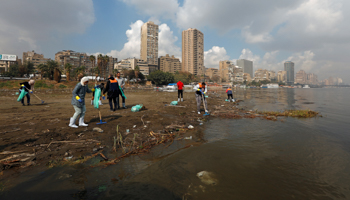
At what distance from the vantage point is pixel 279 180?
9.62ft

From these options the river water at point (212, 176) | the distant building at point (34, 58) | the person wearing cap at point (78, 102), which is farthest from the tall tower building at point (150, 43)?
the river water at point (212, 176)

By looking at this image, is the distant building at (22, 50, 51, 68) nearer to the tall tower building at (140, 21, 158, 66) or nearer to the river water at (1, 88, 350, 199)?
the tall tower building at (140, 21, 158, 66)

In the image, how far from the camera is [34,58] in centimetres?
13125

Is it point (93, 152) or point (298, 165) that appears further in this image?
point (93, 152)

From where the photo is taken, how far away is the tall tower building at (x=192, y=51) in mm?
186000

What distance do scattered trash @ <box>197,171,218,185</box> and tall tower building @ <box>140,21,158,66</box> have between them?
171516 mm

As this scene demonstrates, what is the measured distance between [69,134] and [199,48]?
664 ft

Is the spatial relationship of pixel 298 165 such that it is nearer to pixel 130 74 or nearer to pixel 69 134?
pixel 69 134

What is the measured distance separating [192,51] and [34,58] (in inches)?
6136

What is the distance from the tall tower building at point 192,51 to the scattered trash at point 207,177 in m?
186

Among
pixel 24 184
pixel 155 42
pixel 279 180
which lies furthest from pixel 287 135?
pixel 155 42

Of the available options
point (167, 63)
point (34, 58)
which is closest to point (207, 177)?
point (167, 63)

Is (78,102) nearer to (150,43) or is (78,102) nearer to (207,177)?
(207,177)

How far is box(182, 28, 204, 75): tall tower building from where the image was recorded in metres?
186
